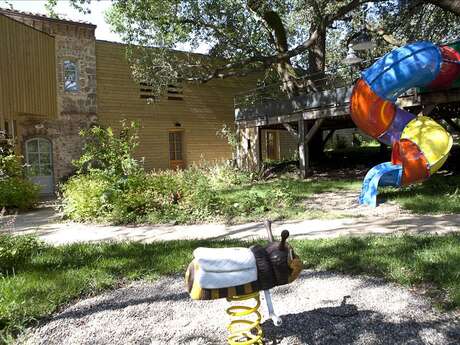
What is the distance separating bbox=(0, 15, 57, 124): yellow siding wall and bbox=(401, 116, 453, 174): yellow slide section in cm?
1072

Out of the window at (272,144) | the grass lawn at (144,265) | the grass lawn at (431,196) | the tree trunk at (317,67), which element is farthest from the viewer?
the window at (272,144)

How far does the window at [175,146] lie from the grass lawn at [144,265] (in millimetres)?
14375

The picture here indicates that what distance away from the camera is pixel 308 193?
34.5 feet

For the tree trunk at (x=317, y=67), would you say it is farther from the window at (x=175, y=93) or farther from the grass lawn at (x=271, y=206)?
the grass lawn at (x=271, y=206)

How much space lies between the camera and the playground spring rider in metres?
2.53

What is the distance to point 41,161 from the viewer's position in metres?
16.2

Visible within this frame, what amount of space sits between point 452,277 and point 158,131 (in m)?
16.7

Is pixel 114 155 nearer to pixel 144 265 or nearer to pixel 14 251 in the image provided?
pixel 14 251

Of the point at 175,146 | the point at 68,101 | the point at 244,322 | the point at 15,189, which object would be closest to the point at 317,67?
the point at 175,146

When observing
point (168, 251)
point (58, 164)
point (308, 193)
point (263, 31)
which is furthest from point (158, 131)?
point (168, 251)

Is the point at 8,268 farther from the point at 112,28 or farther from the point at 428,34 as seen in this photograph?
the point at 428,34

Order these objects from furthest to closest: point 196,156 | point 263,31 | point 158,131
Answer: point 196,156 → point 158,131 → point 263,31

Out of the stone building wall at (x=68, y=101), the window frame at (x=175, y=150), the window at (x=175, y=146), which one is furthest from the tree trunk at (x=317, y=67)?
the stone building wall at (x=68, y=101)

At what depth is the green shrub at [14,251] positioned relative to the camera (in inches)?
193
